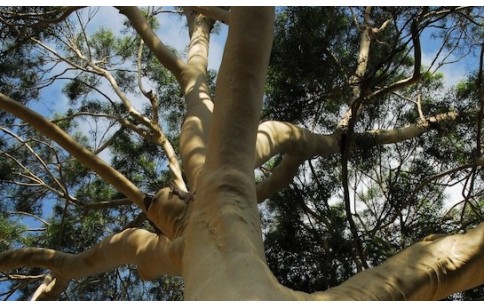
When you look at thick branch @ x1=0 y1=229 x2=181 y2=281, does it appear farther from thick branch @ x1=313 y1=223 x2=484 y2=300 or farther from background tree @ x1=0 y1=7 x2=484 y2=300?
thick branch @ x1=313 y1=223 x2=484 y2=300

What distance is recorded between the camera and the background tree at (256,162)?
6.52ft

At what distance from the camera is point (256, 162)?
322 cm

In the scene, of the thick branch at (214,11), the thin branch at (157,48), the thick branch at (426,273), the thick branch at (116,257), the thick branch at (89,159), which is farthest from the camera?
the thick branch at (214,11)

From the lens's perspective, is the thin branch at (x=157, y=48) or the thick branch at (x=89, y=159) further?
the thin branch at (x=157, y=48)

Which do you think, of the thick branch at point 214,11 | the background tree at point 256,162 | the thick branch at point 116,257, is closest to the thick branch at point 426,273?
the background tree at point 256,162

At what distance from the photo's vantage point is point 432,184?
5.08 metres

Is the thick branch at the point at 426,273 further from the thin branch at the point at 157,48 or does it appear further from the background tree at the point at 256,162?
the thin branch at the point at 157,48

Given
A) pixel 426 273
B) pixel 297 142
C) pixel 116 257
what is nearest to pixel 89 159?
pixel 116 257

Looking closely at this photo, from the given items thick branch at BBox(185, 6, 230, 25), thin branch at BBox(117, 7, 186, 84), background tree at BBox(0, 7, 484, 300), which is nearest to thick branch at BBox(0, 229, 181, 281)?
background tree at BBox(0, 7, 484, 300)

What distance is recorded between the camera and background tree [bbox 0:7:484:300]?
1.99 m

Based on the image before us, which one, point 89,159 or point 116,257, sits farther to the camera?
point 116,257

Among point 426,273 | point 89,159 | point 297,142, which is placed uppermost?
point 297,142

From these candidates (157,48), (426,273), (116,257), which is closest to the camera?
(426,273)

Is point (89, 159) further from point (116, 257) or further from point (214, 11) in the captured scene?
point (214, 11)
